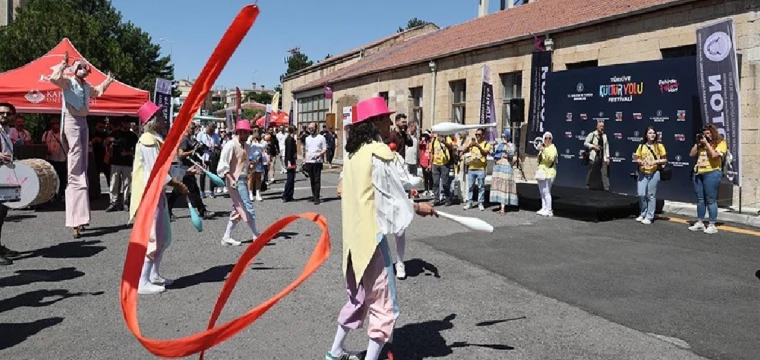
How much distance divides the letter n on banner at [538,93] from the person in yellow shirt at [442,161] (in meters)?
5.32

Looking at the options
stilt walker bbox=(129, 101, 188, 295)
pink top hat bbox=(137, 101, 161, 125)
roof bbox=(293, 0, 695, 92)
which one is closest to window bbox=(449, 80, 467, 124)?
roof bbox=(293, 0, 695, 92)

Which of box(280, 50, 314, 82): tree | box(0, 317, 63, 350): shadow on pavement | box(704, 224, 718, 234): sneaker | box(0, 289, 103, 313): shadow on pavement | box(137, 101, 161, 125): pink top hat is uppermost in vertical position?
box(280, 50, 314, 82): tree

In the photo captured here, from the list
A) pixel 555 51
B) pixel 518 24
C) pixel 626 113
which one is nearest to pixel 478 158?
pixel 626 113

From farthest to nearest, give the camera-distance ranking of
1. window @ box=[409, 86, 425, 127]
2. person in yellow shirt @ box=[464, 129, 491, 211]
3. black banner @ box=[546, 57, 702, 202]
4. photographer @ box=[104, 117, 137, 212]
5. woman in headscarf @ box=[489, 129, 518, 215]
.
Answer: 1. window @ box=[409, 86, 425, 127]
2. black banner @ box=[546, 57, 702, 202]
3. person in yellow shirt @ box=[464, 129, 491, 211]
4. woman in headscarf @ box=[489, 129, 518, 215]
5. photographer @ box=[104, 117, 137, 212]

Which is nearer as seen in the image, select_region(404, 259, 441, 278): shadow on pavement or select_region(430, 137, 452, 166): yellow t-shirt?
select_region(404, 259, 441, 278): shadow on pavement

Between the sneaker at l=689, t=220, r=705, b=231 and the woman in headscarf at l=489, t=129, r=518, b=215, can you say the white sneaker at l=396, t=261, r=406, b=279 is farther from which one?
the sneaker at l=689, t=220, r=705, b=231

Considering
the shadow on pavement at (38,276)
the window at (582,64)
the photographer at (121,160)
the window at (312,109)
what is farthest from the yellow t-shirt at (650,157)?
the window at (312,109)

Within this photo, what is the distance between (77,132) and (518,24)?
17100 mm

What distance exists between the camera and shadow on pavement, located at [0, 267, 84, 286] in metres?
6.16

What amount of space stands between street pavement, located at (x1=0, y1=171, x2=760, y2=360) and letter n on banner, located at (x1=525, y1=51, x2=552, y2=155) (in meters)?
8.48

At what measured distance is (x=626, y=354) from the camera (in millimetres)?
4332

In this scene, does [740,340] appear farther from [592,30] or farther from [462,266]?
[592,30]

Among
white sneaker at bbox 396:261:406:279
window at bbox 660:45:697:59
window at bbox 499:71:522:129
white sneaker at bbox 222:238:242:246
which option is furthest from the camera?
window at bbox 499:71:522:129

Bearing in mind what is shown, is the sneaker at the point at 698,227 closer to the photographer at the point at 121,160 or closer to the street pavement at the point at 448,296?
the street pavement at the point at 448,296
